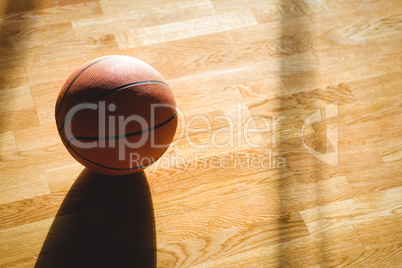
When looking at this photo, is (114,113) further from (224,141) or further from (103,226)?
(224,141)

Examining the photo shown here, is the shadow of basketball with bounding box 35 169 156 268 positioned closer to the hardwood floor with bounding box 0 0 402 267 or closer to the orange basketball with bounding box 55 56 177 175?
the hardwood floor with bounding box 0 0 402 267

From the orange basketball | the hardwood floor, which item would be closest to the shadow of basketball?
the hardwood floor

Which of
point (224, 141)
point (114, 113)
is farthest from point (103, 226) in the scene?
point (224, 141)

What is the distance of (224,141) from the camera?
176cm

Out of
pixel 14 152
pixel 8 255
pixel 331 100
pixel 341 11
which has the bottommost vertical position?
pixel 8 255

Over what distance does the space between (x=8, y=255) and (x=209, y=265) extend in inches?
27.5

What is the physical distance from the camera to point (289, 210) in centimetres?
159

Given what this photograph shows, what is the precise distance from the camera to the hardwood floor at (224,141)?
1.50 m

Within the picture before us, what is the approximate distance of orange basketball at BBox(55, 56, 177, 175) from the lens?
1310 mm

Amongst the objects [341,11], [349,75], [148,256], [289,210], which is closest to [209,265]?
[148,256]

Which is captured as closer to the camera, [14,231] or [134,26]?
[14,231]

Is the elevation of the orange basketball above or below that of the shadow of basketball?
above

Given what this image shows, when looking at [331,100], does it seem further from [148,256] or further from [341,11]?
[148,256]

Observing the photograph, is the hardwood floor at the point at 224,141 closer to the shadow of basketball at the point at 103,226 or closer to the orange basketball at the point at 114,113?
the shadow of basketball at the point at 103,226
